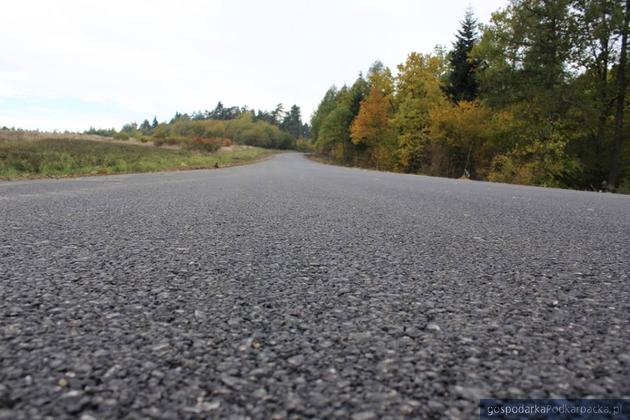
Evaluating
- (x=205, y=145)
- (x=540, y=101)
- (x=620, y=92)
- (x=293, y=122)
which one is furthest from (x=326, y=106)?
(x=293, y=122)

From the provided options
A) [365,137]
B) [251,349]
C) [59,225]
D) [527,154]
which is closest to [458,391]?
[251,349]

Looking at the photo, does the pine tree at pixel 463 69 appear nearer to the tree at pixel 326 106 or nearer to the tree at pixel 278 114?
the tree at pixel 326 106

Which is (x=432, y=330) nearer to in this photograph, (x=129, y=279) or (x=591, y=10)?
(x=129, y=279)

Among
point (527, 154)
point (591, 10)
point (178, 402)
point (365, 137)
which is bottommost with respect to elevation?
point (178, 402)

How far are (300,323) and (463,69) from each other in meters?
25.2

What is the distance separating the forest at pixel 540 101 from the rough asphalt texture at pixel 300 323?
46.6ft

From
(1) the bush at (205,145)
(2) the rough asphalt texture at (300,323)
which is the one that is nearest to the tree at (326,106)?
(1) the bush at (205,145)

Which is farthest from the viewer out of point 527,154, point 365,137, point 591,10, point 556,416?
point 365,137

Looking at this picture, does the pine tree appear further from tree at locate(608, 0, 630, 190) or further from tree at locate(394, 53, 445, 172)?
tree at locate(608, 0, 630, 190)

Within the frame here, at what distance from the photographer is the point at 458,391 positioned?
0.92 metres

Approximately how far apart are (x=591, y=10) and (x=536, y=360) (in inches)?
720

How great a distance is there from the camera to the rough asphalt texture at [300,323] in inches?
35.1

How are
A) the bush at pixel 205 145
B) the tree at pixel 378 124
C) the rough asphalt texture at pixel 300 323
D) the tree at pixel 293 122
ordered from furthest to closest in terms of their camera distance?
the tree at pixel 293 122, the bush at pixel 205 145, the tree at pixel 378 124, the rough asphalt texture at pixel 300 323

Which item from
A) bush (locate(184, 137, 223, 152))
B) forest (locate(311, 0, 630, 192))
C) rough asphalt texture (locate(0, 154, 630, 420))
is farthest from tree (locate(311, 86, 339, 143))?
rough asphalt texture (locate(0, 154, 630, 420))
